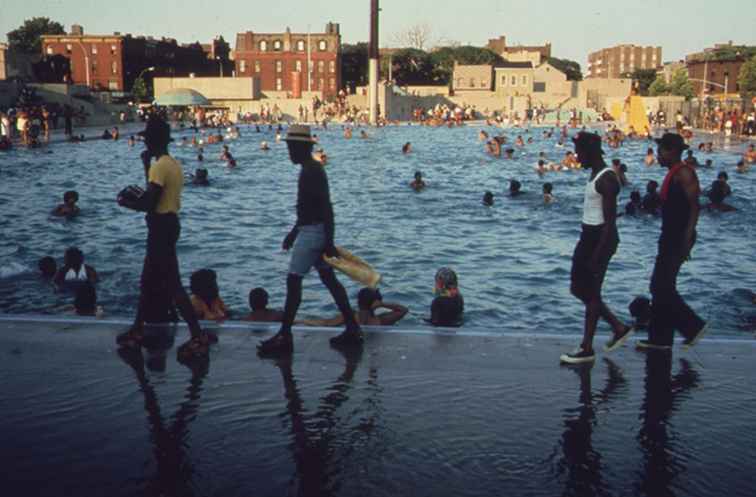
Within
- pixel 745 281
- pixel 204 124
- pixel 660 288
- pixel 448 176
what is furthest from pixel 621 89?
pixel 660 288

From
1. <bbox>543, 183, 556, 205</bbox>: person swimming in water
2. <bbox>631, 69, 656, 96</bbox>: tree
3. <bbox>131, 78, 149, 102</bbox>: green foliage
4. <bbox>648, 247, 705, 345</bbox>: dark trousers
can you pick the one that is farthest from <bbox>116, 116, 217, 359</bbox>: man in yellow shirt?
<bbox>631, 69, 656, 96</bbox>: tree

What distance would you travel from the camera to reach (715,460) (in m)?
4.50

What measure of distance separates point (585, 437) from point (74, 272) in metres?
8.98

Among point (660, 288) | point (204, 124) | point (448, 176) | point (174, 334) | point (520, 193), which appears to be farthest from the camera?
point (204, 124)

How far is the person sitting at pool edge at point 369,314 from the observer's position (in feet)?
26.1

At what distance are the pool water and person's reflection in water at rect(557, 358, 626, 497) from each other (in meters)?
1.45

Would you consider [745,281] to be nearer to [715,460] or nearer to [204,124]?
[715,460]

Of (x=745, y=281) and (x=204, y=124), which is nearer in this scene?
(x=745, y=281)

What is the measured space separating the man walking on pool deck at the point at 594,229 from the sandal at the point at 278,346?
232cm

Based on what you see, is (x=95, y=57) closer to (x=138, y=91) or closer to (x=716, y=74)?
(x=138, y=91)

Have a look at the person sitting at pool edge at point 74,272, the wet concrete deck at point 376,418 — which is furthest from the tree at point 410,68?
the wet concrete deck at point 376,418

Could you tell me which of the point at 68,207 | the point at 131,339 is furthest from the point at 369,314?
the point at 68,207

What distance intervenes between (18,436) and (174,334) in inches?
90.0

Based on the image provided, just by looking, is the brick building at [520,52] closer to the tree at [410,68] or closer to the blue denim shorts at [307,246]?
the tree at [410,68]
